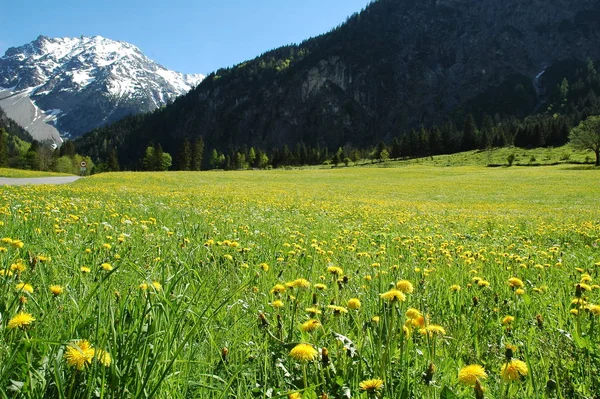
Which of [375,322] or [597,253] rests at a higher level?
[375,322]

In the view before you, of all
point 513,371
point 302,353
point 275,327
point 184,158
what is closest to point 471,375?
point 513,371

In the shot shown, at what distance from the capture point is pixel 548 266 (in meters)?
4.42

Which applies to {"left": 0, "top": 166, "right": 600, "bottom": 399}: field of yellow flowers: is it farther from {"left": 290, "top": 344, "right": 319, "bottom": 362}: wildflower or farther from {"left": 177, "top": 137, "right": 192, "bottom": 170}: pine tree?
{"left": 177, "top": 137, "right": 192, "bottom": 170}: pine tree

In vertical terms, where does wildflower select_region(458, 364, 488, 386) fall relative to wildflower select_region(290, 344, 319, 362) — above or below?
below

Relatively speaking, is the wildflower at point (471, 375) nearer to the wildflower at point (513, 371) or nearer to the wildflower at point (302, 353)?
the wildflower at point (513, 371)

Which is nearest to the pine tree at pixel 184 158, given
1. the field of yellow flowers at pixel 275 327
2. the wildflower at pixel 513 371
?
the field of yellow flowers at pixel 275 327

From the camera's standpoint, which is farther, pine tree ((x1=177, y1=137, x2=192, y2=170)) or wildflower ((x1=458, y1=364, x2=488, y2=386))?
pine tree ((x1=177, y1=137, x2=192, y2=170))

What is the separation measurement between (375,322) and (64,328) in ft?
5.30

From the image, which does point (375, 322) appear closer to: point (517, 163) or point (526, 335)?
point (526, 335)

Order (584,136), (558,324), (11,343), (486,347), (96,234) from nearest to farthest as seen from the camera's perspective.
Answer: (11,343)
(486,347)
(558,324)
(96,234)
(584,136)

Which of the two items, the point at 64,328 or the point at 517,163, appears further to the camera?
the point at 517,163

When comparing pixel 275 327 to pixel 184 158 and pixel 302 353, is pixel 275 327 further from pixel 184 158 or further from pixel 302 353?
pixel 184 158

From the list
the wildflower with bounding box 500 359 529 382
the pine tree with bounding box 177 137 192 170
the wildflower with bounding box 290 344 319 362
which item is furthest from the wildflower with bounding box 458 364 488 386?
the pine tree with bounding box 177 137 192 170

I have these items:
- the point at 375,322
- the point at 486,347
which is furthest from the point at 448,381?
the point at 486,347
